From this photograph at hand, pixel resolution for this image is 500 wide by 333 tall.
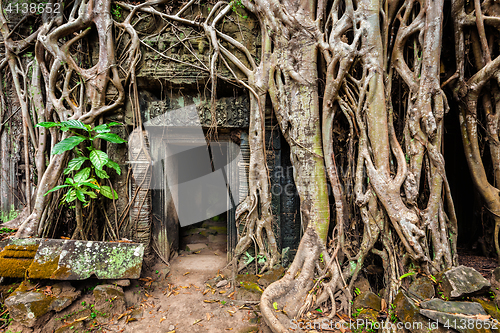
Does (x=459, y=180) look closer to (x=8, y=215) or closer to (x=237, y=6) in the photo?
(x=237, y=6)

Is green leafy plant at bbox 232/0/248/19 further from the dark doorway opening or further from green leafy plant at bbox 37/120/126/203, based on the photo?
the dark doorway opening

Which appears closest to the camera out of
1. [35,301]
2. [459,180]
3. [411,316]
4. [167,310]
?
[411,316]

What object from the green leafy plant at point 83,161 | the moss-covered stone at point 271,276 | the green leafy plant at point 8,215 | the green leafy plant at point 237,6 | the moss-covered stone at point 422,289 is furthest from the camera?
the green leafy plant at point 8,215

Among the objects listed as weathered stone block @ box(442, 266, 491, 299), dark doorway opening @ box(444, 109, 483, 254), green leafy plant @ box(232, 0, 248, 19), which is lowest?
weathered stone block @ box(442, 266, 491, 299)

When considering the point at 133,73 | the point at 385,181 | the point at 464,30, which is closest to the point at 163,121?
the point at 133,73

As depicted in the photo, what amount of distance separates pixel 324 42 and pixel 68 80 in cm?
305

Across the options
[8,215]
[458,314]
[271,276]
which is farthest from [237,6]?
[8,215]

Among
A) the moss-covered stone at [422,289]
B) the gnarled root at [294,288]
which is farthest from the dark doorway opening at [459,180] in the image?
the gnarled root at [294,288]

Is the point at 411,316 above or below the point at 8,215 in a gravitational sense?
below

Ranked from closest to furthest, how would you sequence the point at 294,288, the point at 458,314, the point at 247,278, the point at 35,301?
the point at 458,314 < the point at 35,301 < the point at 294,288 < the point at 247,278

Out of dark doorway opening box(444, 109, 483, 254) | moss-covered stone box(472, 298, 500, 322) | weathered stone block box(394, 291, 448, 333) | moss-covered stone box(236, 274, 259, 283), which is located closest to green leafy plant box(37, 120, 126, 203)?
moss-covered stone box(236, 274, 259, 283)

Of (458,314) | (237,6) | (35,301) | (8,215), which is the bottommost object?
(35,301)

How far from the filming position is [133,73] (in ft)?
8.85

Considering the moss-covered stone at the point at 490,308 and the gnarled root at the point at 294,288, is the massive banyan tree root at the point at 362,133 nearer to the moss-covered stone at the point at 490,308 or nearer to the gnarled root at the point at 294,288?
the gnarled root at the point at 294,288
